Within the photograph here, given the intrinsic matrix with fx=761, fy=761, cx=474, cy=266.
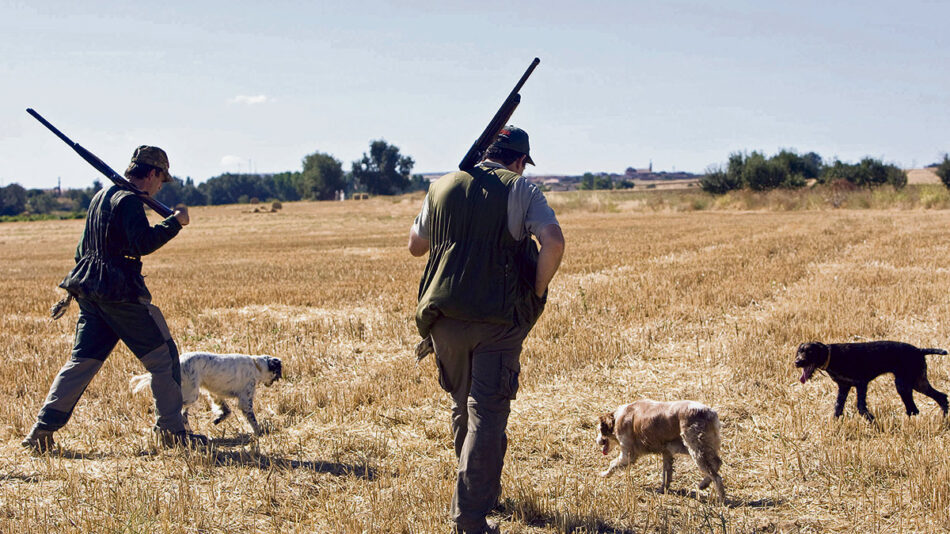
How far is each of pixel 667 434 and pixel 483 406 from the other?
4.55ft

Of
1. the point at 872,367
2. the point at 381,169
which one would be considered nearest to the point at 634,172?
the point at 381,169

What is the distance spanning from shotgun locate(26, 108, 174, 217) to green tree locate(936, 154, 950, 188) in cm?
4930

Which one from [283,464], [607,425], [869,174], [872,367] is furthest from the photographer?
[869,174]

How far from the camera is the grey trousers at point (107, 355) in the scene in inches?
211

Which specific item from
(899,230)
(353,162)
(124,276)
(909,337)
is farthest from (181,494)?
(353,162)

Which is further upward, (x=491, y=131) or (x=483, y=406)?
(x=491, y=131)

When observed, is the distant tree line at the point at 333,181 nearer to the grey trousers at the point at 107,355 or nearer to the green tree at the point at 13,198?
the green tree at the point at 13,198

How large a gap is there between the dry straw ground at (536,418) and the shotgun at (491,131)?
1.95 m

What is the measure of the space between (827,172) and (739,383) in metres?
50.0

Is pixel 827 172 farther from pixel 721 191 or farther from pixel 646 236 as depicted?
pixel 646 236

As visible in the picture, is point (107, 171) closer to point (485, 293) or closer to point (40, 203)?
point (485, 293)

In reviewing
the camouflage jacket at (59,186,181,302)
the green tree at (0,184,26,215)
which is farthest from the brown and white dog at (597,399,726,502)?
the green tree at (0,184,26,215)

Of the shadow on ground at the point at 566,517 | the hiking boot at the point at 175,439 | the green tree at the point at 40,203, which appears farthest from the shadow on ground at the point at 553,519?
the green tree at the point at 40,203

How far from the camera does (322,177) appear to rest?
4131 inches
